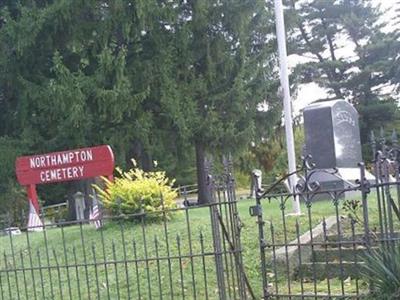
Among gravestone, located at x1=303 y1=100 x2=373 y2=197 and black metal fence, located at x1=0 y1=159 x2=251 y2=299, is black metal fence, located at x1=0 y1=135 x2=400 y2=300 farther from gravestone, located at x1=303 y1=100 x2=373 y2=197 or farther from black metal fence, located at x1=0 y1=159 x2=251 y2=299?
gravestone, located at x1=303 y1=100 x2=373 y2=197

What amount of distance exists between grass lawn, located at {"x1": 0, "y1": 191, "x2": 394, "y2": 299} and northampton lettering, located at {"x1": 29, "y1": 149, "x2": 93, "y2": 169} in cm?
164

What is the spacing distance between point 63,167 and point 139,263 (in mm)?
4989

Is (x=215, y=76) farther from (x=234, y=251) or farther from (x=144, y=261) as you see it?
(x=234, y=251)

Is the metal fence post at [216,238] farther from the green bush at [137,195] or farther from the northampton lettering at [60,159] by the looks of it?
the northampton lettering at [60,159]

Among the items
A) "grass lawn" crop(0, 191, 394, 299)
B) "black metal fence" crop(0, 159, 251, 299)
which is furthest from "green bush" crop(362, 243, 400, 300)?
"black metal fence" crop(0, 159, 251, 299)

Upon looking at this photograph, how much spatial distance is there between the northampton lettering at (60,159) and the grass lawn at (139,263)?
164cm

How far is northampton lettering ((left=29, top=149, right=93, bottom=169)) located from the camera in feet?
43.5

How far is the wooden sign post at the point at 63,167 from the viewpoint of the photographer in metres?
13.1

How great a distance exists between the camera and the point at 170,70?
21.6m

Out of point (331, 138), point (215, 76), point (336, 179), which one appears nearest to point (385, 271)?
point (336, 179)

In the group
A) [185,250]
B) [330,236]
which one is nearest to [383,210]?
[330,236]

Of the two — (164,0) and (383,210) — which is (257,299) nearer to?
(383,210)

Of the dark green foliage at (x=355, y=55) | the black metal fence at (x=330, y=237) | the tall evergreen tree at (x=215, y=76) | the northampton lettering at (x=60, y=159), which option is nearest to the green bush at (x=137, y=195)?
the northampton lettering at (x=60, y=159)

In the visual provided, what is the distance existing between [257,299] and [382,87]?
31.3m
